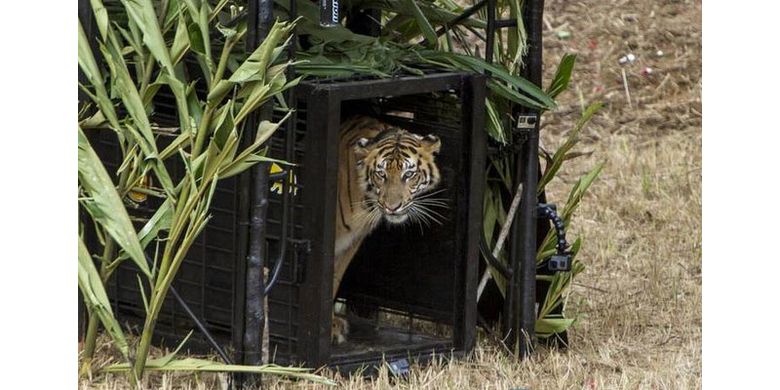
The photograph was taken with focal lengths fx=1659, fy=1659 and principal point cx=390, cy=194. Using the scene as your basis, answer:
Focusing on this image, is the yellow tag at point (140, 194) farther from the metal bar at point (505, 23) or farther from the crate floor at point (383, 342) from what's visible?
the metal bar at point (505, 23)

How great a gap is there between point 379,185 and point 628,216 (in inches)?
120

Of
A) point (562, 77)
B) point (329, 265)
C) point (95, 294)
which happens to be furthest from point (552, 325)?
point (95, 294)

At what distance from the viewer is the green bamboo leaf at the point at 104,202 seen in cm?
565

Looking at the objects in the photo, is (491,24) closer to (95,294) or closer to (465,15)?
(465,15)

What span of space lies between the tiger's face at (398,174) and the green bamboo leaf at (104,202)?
126 cm

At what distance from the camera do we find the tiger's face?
659cm

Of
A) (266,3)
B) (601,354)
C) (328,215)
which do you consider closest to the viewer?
(266,3)

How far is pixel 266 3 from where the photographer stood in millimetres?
5531

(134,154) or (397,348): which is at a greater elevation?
(134,154)

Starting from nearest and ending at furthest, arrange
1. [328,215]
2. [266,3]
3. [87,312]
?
1. [266,3]
2. [328,215]
3. [87,312]

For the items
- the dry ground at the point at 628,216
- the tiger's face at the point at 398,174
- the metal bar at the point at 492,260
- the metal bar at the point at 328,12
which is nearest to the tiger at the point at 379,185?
the tiger's face at the point at 398,174

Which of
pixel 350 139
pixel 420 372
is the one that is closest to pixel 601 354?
pixel 420 372

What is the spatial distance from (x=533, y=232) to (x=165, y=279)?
63.9 inches

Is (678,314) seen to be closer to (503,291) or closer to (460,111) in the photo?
(503,291)
